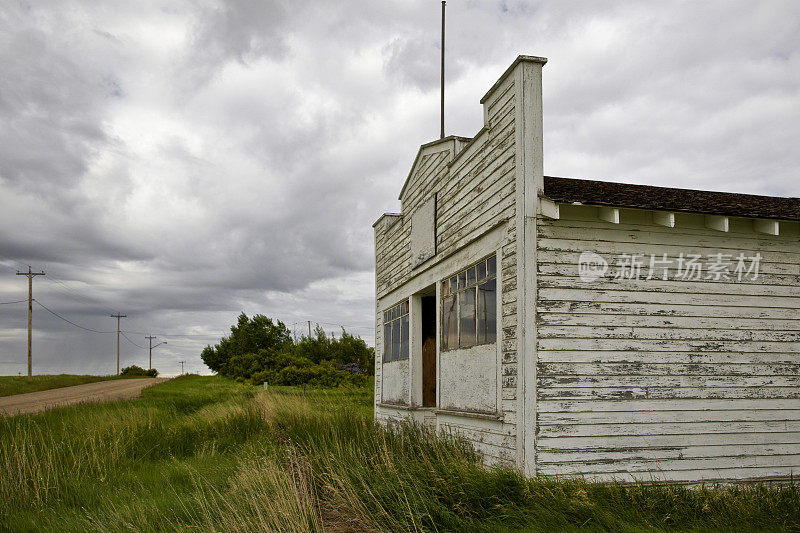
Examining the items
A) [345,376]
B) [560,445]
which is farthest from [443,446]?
[345,376]

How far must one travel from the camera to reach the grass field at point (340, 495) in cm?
615

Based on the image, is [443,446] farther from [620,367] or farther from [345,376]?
[345,376]

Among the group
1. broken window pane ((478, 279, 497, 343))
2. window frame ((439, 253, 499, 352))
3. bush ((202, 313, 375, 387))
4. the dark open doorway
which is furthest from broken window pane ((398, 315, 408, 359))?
bush ((202, 313, 375, 387))

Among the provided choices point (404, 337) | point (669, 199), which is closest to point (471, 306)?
point (669, 199)

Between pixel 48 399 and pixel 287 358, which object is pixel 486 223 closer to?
pixel 48 399

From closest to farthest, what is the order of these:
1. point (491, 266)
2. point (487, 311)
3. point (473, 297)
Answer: point (491, 266), point (487, 311), point (473, 297)

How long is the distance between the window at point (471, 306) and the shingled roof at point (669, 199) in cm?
155

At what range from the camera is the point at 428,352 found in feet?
44.8

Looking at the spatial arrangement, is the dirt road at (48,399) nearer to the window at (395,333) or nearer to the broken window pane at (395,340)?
the window at (395,333)

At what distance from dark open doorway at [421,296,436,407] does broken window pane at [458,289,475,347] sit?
3128 millimetres

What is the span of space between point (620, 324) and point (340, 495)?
4.07 m

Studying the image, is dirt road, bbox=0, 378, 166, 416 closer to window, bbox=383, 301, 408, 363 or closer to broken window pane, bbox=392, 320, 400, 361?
window, bbox=383, 301, 408, 363

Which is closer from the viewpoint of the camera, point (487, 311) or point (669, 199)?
point (487, 311)

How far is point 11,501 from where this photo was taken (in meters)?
8.57
